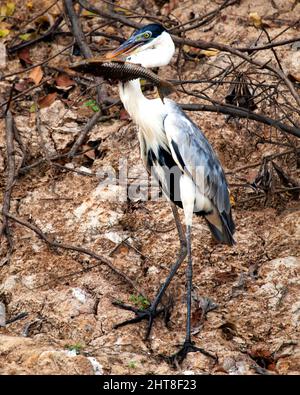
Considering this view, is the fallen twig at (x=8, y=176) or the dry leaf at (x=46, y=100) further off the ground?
the dry leaf at (x=46, y=100)

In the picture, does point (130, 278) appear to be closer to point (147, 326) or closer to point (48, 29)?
point (147, 326)

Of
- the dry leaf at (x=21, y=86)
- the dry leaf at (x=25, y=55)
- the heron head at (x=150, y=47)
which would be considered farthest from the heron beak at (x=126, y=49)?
the dry leaf at (x=25, y=55)

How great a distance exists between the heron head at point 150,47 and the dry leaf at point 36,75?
1731 mm

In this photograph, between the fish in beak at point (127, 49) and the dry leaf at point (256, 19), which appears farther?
the dry leaf at point (256, 19)

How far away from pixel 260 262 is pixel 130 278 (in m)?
0.86

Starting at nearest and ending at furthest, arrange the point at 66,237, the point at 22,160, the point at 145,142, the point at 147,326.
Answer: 1. the point at 147,326
2. the point at 145,142
3. the point at 66,237
4. the point at 22,160

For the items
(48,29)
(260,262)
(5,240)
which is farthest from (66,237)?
(48,29)

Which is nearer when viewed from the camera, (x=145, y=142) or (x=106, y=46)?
(x=145, y=142)

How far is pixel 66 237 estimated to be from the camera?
19.7 ft

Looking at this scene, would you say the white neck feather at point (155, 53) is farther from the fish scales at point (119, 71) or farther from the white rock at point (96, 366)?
the white rock at point (96, 366)

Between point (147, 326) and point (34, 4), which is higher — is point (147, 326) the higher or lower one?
the lower one

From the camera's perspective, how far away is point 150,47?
554 centimetres

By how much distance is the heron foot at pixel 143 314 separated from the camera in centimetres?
516
